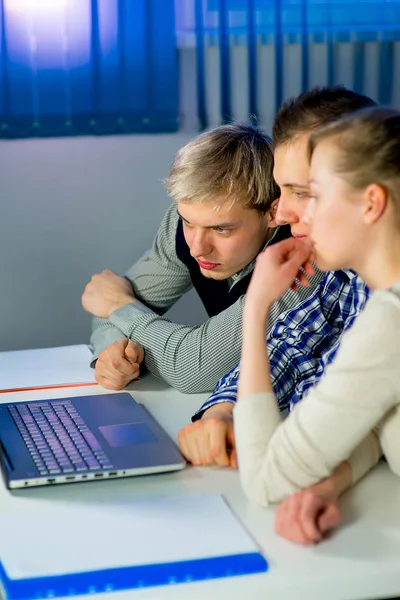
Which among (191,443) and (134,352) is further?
(134,352)

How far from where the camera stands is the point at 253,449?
1103 mm

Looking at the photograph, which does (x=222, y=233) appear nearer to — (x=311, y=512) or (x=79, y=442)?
(x=79, y=442)

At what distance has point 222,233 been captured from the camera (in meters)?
1.69

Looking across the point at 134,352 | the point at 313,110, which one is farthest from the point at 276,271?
the point at 134,352

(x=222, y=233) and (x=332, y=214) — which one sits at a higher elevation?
(x=332, y=214)

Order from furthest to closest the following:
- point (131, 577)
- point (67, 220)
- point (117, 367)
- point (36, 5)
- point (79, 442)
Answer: point (67, 220)
point (36, 5)
point (117, 367)
point (79, 442)
point (131, 577)

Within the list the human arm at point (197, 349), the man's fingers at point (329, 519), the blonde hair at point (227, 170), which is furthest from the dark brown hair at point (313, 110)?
the man's fingers at point (329, 519)

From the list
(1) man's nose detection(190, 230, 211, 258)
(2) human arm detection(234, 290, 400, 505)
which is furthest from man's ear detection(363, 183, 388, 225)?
(1) man's nose detection(190, 230, 211, 258)

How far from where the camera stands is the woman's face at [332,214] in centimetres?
108

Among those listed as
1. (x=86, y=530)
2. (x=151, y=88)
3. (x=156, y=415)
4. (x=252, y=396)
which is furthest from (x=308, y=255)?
(x=151, y=88)

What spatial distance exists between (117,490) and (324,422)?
10.8 inches

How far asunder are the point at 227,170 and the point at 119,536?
86 centimetres

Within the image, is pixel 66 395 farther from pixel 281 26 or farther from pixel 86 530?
pixel 281 26

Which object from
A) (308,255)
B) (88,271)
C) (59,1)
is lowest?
(88,271)
